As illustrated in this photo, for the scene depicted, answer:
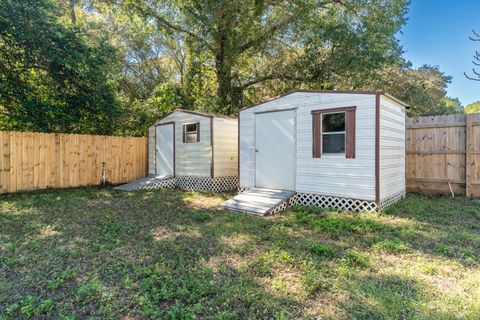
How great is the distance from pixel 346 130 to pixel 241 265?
4.04 meters

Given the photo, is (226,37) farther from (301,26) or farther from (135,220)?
(135,220)

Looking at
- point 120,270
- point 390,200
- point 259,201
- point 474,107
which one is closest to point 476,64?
point 390,200

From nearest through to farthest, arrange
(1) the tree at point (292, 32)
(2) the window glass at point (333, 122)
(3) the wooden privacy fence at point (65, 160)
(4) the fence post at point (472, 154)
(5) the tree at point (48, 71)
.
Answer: (2) the window glass at point (333, 122), (4) the fence post at point (472, 154), (5) the tree at point (48, 71), (3) the wooden privacy fence at point (65, 160), (1) the tree at point (292, 32)

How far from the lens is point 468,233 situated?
4395 millimetres

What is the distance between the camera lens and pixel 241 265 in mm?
3348

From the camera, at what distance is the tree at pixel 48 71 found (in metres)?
7.21

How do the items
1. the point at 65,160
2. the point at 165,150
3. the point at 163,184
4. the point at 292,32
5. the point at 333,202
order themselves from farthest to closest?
the point at 292,32
the point at 165,150
the point at 163,184
the point at 65,160
the point at 333,202

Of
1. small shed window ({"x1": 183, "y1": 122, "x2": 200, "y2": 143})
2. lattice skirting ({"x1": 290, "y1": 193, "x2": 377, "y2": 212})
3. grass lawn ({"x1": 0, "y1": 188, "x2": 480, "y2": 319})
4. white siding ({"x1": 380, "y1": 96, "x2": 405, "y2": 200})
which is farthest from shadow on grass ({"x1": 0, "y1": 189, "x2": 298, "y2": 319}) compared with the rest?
small shed window ({"x1": 183, "y1": 122, "x2": 200, "y2": 143})

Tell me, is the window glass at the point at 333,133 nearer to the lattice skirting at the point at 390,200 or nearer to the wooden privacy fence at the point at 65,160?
the lattice skirting at the point at 390,200

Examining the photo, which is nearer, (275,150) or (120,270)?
(120,270)

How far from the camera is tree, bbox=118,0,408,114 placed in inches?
412

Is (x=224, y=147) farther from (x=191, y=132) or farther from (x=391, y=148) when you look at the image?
(x=391, y=148)

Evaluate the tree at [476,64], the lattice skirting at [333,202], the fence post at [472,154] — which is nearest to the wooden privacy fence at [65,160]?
the lattice skirting at [333,202]

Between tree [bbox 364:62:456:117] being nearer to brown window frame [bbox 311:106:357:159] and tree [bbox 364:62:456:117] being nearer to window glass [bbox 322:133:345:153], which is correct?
brown window frame [bbox 311:106:357:159]
